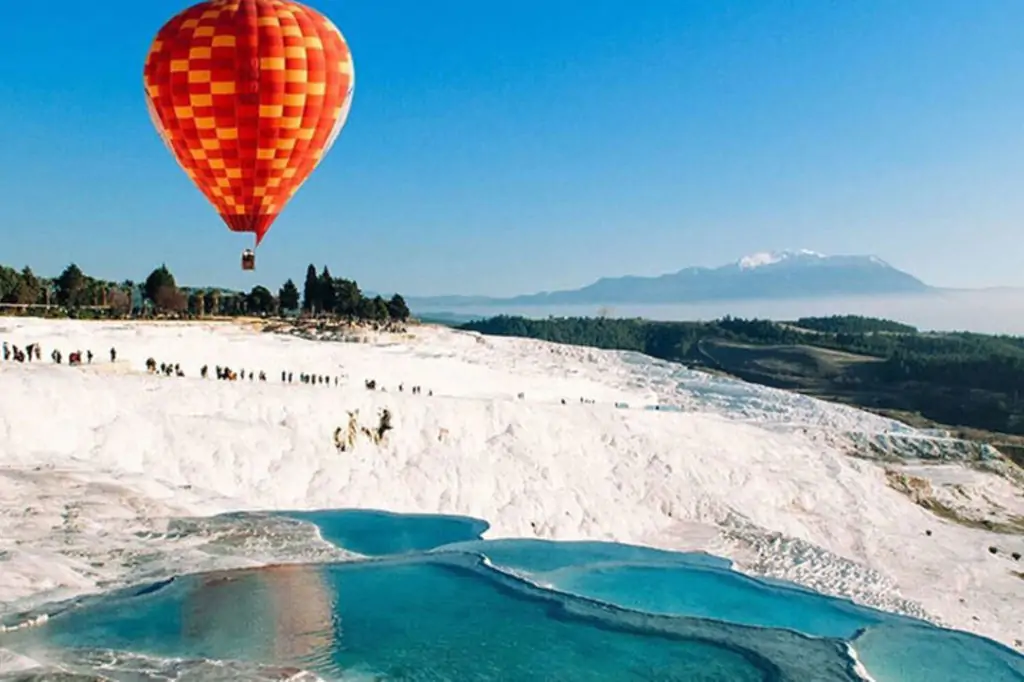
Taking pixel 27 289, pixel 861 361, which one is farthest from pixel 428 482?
pixel 861 361

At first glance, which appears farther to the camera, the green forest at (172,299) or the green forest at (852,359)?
the green forest at (852,359)

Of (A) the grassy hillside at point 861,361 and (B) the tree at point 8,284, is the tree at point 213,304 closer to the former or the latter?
(B) the tree at point 8,284

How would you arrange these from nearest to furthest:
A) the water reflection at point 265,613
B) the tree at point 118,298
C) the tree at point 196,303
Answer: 1. the water reflection at point 265,613
2. the tree at point 118,298
3. the tree at point 196,303

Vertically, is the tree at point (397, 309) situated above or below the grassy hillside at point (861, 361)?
above

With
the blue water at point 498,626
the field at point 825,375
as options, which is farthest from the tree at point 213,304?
the blue water at point 498,626

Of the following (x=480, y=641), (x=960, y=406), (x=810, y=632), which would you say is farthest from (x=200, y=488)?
(x=960, y=406)

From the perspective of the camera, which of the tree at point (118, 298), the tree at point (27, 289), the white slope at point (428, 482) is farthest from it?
the tree at point (118, 298)

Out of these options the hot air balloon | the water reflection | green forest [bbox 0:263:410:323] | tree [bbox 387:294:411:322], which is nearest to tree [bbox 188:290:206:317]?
green forest [bbox 0:263:410:323]

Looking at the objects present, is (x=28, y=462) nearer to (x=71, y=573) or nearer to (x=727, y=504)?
(x=71, y=573)
